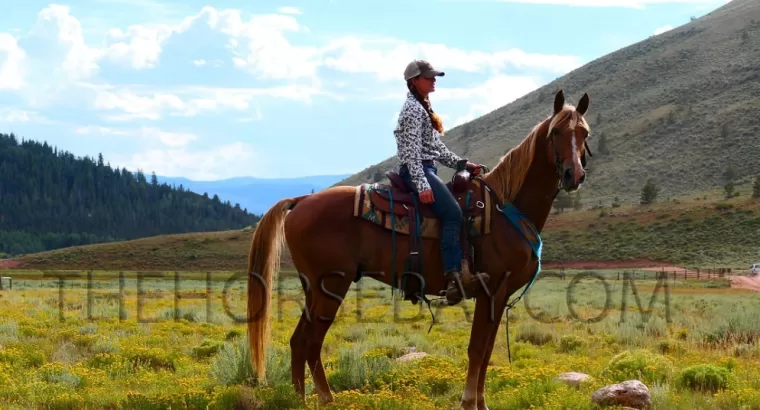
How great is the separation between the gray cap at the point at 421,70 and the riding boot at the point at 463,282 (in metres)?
2.05

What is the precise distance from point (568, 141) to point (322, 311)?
3.10 metres

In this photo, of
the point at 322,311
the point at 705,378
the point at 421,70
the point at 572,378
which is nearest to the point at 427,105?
the point at 421,70

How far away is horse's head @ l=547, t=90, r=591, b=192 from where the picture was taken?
7.00 m

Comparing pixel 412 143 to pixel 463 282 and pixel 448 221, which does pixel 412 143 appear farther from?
pixel 463 282

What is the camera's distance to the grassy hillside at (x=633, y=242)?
5966 cm

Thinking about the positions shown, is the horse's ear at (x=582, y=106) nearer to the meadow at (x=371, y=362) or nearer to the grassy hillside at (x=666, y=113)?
the meadow at (x=371, y=362)

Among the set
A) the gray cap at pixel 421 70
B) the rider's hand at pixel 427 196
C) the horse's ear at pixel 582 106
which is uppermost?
the gray cap at pixel 421 70

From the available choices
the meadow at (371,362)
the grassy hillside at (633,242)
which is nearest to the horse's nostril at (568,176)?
the meadow at (371,362)

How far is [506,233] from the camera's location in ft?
24.3

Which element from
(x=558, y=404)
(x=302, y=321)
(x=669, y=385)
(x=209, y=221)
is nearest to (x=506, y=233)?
(x=558, y=404)

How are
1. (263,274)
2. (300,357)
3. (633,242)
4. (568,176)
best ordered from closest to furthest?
(568,176)
(300,357)
(263,274)
(633,242)

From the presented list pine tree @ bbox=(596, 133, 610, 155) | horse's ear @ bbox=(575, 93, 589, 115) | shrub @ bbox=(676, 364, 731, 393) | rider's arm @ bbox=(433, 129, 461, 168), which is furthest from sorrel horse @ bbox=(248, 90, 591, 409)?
pine tree @ bbox=(596, 133, 610, 155)

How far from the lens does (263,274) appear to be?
7938 mm

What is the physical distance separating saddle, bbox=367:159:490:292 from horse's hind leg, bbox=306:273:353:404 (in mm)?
788
